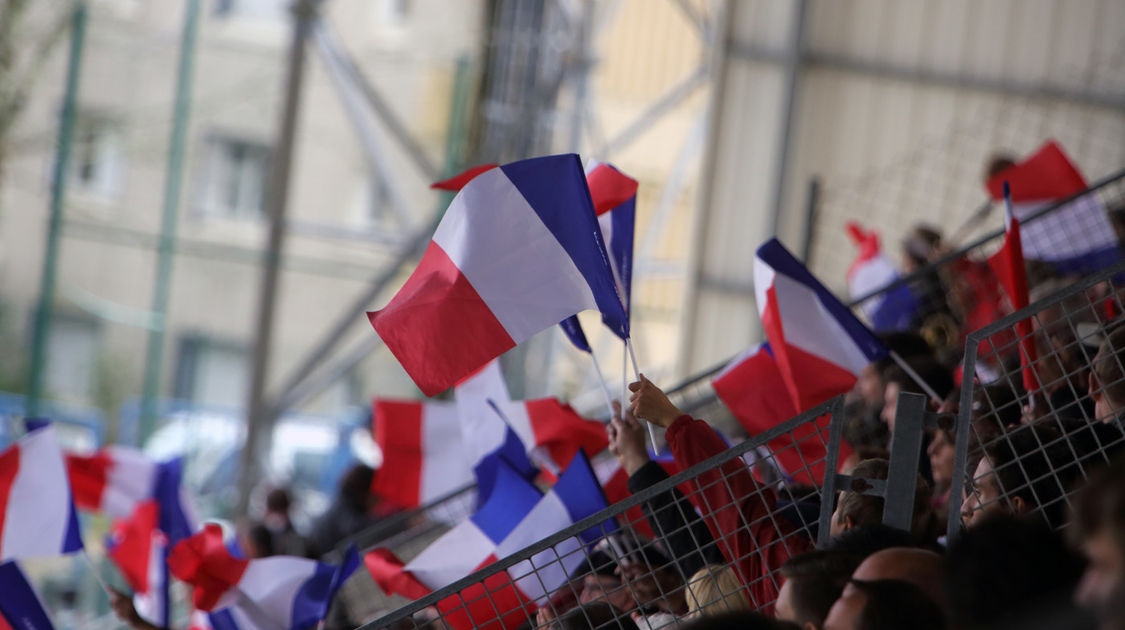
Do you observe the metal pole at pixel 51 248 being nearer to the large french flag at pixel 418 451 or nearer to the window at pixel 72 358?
the window at pixel 72 358

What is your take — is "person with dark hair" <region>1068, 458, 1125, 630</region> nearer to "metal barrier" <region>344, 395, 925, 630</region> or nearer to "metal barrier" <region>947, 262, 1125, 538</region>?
"metal barrier" <region>947, 262, 1125, 538</region>

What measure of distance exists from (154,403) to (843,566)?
752 centimetres

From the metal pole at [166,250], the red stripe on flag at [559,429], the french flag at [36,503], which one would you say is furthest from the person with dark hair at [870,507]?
the metal pole at [166,250]

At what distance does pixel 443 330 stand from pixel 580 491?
1.46ft

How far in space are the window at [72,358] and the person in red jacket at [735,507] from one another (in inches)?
320

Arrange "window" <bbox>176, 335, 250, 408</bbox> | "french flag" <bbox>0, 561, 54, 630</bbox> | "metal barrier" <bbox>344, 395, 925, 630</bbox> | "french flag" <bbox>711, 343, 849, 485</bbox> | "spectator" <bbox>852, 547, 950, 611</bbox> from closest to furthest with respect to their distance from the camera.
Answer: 1. "spectator" <bbox>852, 547, 950, 611</bbox>
2. "metal barrier" <bbox>344, 395, 925, 630</bbox>
3. "french flag" <bbox>0, 561, 54, 630</bbox>
4. "french flag" <bbox>711, 343, 849, 485</bbox>
5. "window" <bbox>176, 335, 250, 408</bbox>

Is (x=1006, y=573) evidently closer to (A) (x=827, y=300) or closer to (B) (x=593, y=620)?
(B) (x=593, y=620)

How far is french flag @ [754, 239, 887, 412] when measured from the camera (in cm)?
272

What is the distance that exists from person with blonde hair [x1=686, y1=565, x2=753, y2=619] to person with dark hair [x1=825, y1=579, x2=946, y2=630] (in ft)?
1.64

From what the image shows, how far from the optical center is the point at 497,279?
240 centimetres

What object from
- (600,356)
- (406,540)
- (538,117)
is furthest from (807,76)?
(600,356)

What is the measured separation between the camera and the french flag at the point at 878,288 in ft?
14.3

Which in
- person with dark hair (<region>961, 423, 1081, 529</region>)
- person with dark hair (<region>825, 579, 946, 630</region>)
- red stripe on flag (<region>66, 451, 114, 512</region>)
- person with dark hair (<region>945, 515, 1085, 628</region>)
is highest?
red stripe on flag (<region>66, 451, 114, 512</region>)

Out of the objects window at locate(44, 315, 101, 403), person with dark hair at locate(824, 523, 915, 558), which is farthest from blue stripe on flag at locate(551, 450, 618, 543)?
window at locate(44, 315, 101, 403)
